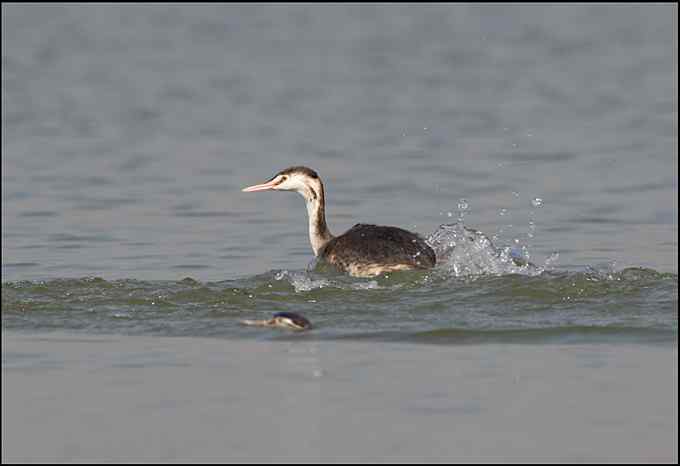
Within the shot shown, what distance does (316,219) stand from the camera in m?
16.1

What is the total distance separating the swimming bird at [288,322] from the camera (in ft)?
38.5

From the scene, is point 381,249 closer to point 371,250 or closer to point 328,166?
point 371,250

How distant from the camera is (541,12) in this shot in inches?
1813

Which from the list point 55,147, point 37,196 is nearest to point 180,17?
point 55,147

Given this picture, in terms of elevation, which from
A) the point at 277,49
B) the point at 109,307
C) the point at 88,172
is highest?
the point at 277,49

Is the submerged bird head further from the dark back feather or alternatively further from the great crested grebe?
the dark back feather

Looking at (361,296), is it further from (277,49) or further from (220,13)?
(220,13)

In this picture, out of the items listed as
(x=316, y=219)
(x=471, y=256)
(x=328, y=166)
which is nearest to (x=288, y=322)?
(x=471, y=256)

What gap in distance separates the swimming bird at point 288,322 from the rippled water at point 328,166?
4.0 inches

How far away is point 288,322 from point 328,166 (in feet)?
34.6

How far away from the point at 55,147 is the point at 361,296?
37.9 feet

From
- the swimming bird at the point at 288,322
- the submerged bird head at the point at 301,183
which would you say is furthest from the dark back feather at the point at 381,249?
the swimming bird at the point at 288,322

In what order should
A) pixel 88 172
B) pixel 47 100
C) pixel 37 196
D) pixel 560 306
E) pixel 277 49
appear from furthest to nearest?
1. pixel 277 49
2. pixel 47 100
3. pixel 88 172
4. pixel 37 196
5. pixel 560 306

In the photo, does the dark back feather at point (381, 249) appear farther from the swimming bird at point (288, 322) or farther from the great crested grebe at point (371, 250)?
the swimming bird at point (288, 322)
